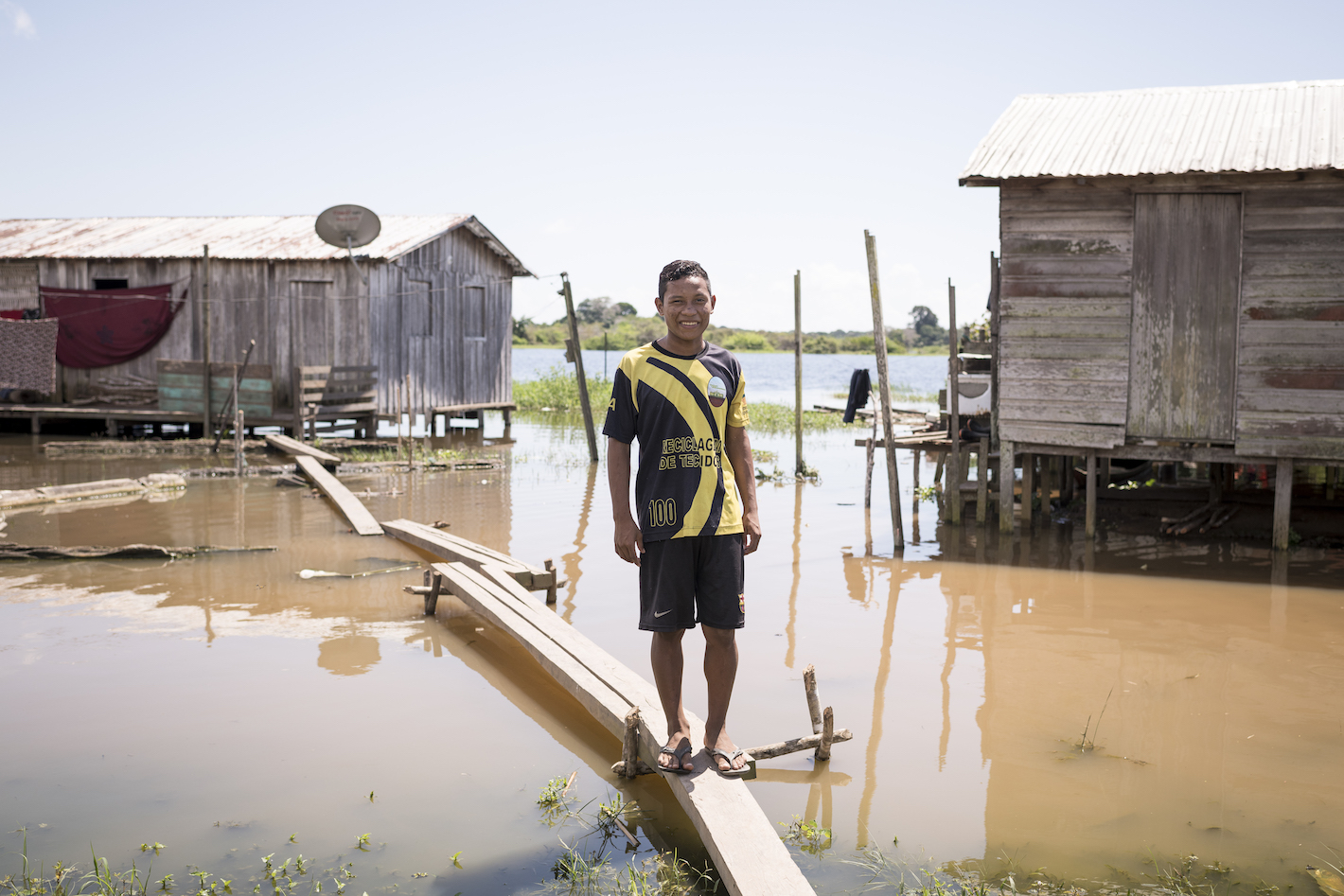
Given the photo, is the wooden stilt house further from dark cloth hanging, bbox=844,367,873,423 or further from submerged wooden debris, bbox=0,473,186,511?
submerged wooden debris, bbox=0,473,186,511

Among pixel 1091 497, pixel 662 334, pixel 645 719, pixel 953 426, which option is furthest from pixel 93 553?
pixel 662 334

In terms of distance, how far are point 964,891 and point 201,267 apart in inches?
791

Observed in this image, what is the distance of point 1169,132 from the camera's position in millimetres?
10859

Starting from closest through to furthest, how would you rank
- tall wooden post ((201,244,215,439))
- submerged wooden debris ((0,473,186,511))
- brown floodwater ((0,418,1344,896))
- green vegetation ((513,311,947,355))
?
brown floodwater ((0,418,1344,896)) → submerged wooden debris ((0,473,186,511)) → tall wooden post ((201,244,215,439)) → green vegetation ((513,311,947,355))

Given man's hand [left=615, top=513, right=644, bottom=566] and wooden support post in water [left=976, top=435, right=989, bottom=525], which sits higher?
man's hand [left=615, top=513, right=644, bottom=566]

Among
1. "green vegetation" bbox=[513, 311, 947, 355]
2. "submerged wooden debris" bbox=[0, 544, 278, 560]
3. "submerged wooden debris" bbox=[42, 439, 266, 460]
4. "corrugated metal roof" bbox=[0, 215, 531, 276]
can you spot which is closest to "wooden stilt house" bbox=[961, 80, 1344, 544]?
"submerged wooden debris" bbox=[0, 544, 278, 560]

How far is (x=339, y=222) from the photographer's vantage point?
60.2 feet

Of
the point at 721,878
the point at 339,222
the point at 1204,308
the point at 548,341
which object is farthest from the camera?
the point at 548,341

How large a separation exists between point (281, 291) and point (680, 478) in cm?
1780

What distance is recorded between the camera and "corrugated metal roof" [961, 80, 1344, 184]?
9.94m

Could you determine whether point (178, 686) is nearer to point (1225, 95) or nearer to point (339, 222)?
point (1225, 95)

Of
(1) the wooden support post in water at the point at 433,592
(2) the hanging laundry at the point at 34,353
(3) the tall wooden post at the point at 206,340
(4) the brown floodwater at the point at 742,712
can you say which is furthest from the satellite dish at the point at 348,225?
(1) the wooden support post in water at the point at 433,592

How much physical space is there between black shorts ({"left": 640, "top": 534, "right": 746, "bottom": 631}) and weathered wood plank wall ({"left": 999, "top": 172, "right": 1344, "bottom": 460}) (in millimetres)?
7900

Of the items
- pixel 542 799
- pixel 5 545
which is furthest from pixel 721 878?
pixel 5 545
